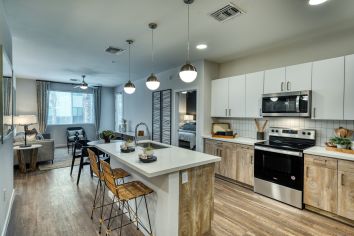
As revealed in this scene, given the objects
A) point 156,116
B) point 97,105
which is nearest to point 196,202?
point 156,116

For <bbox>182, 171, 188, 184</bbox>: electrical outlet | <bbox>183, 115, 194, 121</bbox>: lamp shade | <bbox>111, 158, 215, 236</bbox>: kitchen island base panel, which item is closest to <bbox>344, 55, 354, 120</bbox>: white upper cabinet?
<bbox>111, 158, 215, 236</bbox>: kitchen island base panel

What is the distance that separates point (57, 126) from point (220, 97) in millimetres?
7058

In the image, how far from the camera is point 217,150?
4195 mm

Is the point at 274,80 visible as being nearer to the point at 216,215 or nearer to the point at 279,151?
the point at 279,151

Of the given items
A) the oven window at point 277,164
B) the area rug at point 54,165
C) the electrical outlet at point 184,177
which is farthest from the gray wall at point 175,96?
the area rug at point 54,165

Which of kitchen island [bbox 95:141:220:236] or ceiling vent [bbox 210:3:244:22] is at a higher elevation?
ceiling vent [bbox 210:3:244:22]

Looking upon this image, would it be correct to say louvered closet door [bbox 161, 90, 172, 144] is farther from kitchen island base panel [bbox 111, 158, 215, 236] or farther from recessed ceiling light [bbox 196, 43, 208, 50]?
kitchen island base panel [bbox 111, 158, 215, 236]

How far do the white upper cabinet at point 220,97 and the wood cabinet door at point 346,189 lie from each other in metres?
2.24

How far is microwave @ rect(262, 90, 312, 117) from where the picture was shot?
3.12 m

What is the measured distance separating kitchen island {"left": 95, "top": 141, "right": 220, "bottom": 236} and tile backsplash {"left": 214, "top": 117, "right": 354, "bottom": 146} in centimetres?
216

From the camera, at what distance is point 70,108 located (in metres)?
8.47

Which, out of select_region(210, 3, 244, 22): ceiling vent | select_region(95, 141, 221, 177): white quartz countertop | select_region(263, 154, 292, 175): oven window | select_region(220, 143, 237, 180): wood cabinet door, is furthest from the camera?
select_region(220, 143, 237, 180): wood cabinet door

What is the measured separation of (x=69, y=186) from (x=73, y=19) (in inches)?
120

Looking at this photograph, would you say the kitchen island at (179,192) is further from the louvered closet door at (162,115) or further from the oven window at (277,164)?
the louvered closet door at (162,115)
